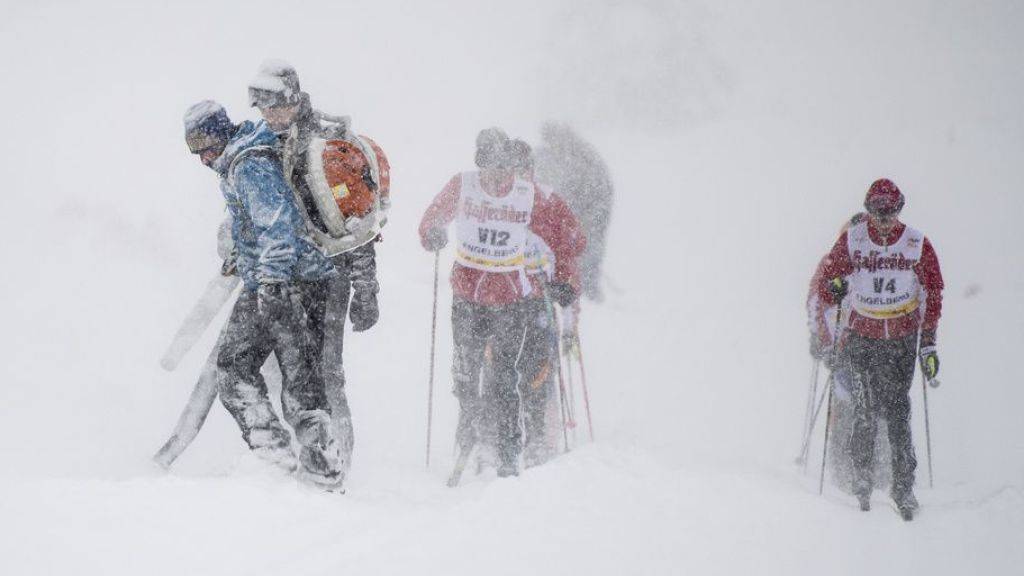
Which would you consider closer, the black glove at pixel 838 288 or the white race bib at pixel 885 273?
the white race bib at pixel 885 273

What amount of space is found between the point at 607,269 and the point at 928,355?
11230 mm

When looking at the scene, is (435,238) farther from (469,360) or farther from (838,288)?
(838,288)

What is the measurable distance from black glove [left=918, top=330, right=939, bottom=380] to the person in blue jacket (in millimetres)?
4028

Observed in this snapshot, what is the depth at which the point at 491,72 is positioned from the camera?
87.5 ft

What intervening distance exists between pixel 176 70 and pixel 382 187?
20.3 m

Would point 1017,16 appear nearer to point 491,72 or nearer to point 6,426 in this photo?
point 491,72

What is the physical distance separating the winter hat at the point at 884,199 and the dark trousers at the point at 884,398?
917mm

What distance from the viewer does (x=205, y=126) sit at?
3686 mm

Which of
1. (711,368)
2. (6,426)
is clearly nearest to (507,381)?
(6,426)

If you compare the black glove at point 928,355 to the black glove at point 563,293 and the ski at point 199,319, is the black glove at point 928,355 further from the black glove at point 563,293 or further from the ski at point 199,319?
the ski at point 199,319

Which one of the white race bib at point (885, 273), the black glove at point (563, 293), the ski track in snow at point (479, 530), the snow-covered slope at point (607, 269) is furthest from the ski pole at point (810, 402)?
the ski track in snow at point (479, 530)

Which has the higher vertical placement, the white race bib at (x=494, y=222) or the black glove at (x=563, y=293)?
the white race bib at (x=494, y=222)

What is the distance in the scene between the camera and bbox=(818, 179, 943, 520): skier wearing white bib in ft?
17.7

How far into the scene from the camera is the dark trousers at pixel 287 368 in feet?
11.9
